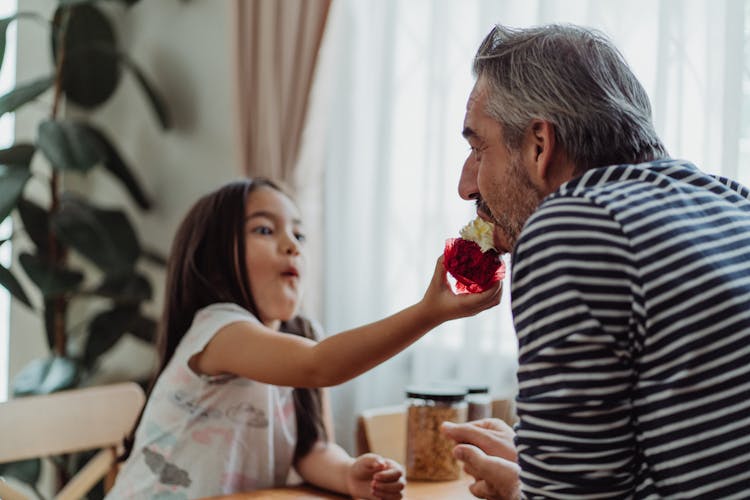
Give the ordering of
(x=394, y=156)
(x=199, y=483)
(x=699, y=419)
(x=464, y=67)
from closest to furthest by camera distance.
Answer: (x=699, y=419) → (x=199, y=483) → (x=464, y=67) → (x=394, y=156)

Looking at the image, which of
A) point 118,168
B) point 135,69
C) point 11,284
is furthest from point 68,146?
point 11,284

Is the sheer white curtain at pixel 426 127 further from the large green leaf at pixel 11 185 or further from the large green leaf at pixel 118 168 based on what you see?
the large green leaf at pixel 11 185

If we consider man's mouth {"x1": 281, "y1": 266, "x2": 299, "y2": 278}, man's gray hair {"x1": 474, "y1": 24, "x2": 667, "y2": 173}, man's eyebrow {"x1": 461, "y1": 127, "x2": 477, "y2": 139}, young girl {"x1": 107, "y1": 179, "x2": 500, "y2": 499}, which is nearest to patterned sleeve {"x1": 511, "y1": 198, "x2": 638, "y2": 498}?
man's gray hair {"x1": 474, "y1": 24, "x2": 667, "y2": 173}

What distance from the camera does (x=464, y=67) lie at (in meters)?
2.40

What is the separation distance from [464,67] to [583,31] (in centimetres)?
123

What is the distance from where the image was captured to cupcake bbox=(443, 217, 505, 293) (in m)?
1.29

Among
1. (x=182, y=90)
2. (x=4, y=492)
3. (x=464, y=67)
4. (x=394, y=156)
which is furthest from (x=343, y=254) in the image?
(x=4, y=492)

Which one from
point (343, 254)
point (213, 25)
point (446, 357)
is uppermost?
point (213, 25)

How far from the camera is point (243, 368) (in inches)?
62.2

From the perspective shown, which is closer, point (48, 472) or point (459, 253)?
point (459, 253)

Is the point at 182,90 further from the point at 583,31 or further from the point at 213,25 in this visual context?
the point at 583,31

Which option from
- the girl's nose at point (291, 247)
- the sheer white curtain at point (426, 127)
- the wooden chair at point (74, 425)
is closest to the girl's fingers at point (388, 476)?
the girl's nose at point (291, 247)

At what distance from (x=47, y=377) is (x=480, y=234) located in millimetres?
2052

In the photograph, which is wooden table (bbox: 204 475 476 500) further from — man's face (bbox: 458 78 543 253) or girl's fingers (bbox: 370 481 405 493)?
man's face (bbox: 458 78 543 253)
